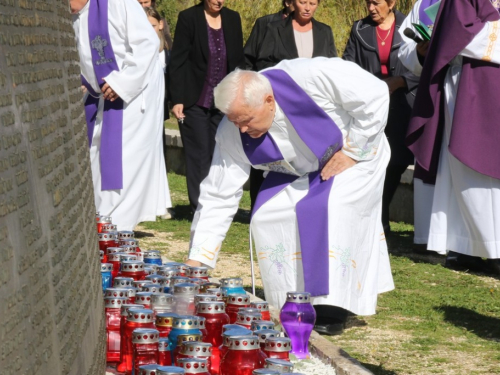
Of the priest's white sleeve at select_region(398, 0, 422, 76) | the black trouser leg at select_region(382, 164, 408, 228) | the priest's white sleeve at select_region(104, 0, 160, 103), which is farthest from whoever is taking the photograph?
the black trouser leg at select_region(382, 164, 408, 228)

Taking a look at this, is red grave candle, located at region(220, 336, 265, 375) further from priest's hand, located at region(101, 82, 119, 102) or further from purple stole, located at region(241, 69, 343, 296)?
priest's hand, located at region(101, 82, 119, 102)

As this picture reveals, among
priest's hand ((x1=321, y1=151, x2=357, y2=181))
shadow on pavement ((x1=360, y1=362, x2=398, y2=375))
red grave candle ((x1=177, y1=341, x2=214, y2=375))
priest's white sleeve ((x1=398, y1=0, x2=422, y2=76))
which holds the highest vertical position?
priest's white sleeve ((x1=398, y1=0, x2=422, y2=76))

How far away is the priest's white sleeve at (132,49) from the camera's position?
7387mm

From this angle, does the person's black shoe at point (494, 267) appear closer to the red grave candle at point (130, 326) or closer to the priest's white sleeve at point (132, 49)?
the priest's white sleeve at point (132, 49)

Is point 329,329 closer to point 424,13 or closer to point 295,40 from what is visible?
point 424,13

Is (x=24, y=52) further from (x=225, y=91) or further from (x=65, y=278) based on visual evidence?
(x=225, y=91)

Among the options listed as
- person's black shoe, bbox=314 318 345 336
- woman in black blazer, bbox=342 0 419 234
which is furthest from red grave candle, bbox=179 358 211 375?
woman in black blazer, bbox=342 0 419 234

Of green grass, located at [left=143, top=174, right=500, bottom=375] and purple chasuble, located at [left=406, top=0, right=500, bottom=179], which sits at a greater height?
purple chasuble, located at [left=406, top=0, right=500, bottom=179]

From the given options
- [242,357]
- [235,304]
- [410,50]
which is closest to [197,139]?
[410,50]

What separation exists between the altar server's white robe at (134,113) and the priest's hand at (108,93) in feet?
0.12

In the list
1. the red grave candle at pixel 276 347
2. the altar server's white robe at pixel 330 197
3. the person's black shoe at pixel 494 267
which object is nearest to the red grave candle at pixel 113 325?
the red grave candle at pixel 276 347

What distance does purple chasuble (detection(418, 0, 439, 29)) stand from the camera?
7.81 metres

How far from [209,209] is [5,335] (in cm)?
342

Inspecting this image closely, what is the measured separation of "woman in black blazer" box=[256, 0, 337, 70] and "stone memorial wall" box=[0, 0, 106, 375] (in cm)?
549
